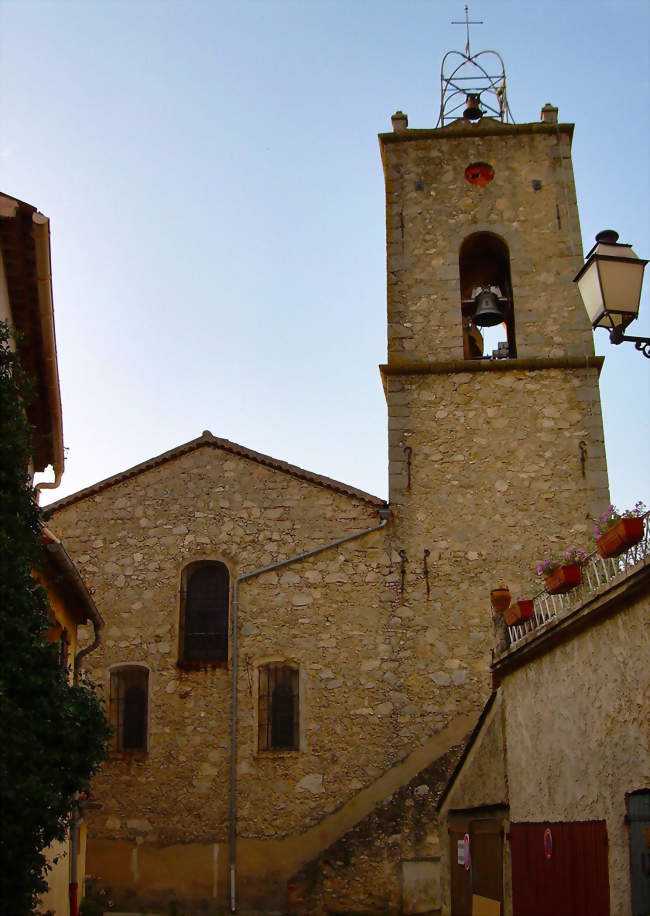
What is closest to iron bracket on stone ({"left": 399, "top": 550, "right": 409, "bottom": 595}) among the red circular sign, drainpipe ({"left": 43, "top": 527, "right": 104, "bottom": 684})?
drainpipe ({"left": 43, "top": 527, "right": 104, "bottom": 684})

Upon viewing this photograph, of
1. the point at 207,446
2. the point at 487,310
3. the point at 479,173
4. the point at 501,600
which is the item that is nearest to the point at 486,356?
the point at 487,310

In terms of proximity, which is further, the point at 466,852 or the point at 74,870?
the point at 74,870

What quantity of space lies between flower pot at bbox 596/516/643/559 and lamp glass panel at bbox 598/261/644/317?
52.8 inches

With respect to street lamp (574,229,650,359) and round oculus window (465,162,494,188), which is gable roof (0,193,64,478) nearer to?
street lamp (574,229,650,359)

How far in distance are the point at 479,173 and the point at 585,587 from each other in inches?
443

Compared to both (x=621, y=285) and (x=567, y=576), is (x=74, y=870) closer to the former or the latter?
(x=567, y=576)

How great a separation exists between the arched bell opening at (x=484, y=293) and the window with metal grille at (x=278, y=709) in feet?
19.0

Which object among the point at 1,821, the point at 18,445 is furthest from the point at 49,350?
the point at 1,821

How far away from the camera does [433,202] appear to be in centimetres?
1678

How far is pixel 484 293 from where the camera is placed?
1591 cm

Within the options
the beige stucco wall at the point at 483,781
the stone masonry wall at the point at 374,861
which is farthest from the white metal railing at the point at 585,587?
the stone masonry wall at the point at 374,861

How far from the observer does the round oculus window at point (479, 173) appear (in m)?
16.8

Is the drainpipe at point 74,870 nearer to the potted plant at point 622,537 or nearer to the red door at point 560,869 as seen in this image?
the red door at point 560,869

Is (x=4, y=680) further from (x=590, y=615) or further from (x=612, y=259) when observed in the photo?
(x=612, y=259)
